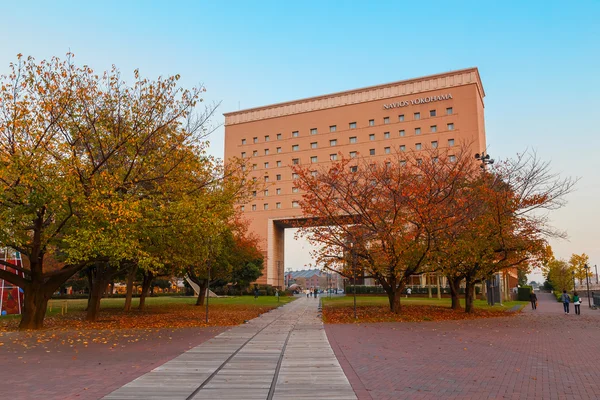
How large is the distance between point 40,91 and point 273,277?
2403 inches

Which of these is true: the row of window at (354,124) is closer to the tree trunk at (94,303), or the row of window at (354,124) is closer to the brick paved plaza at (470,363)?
the brick paved plaza at (470,363)

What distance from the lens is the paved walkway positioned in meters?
7.39

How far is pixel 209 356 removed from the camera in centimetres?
1131

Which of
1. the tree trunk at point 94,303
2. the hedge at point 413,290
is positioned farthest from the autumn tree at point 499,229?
the hedge at point 413,290

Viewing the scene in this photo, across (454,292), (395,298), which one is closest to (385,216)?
(395,298)

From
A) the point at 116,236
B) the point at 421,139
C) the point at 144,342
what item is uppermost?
the point at 421,139

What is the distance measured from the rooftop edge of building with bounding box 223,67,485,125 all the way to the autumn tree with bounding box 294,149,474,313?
41.9m

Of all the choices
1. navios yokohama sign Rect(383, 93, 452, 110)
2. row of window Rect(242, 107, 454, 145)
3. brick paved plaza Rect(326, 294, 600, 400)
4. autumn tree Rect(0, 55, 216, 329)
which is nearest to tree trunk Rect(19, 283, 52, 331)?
autumn tree Rect(0, 55, 216, 329)

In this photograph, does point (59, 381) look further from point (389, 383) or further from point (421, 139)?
point (421, 139)

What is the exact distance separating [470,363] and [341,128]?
61.6 metres

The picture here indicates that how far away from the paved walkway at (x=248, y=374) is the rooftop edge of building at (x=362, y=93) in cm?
5830

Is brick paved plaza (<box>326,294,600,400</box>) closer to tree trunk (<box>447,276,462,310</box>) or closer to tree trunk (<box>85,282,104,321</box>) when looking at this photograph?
tree trunk (<box>85,282,104,321</box>)

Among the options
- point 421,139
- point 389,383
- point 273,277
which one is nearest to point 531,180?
point 389,383

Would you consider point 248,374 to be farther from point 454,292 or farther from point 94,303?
point 454,292
